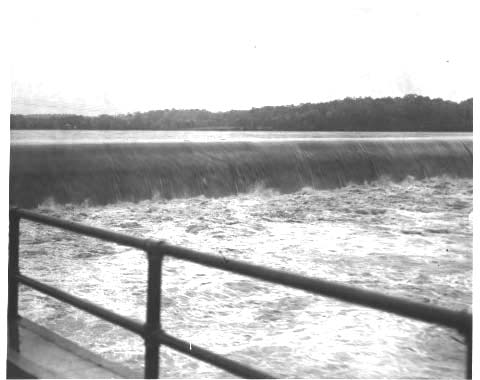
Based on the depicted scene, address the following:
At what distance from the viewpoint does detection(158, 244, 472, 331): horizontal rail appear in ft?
2.75

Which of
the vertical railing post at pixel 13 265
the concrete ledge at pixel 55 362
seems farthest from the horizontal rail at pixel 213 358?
the vertical railing post at pixel 13 265

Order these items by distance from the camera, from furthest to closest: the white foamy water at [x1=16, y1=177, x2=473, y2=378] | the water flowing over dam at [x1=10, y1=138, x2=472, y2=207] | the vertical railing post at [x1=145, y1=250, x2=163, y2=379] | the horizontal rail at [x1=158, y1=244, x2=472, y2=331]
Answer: the water flowing over dam at [x1=10, y1=138, x2=472, y2=207]
the white foamy water at [x1=16, y1=177, x2=473, y2=378]
the vertical railing post at [x1=145, y1=250, x2=163, y2=379]
the horizontal rail at [x1=158, y1=244, x2=472, y2=331]

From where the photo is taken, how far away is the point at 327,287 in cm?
100

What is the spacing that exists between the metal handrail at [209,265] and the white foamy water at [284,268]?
7.40 ft

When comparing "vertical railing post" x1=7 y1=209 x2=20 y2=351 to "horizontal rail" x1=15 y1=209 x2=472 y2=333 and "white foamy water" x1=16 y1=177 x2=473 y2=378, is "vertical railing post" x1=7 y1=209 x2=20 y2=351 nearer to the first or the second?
"horizontal rail" x1=15 y1=209 x2=472 y2=333

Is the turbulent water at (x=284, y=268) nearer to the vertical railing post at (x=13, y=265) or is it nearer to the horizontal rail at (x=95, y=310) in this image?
the vertical railing post at (x=13, y=265)

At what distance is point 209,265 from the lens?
1.23 meters

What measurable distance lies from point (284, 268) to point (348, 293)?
4849mm

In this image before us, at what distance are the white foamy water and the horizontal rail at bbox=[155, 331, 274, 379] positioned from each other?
243cm

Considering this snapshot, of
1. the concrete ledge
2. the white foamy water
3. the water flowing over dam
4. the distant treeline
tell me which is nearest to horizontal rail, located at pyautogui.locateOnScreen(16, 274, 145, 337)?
the concrete ledge

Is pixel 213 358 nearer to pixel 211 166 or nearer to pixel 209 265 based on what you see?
pixel 209 265

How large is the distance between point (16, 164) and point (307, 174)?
13.2 feet

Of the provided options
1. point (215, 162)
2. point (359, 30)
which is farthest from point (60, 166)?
point (359, 30)

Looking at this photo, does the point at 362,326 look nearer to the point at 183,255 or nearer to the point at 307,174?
the point at 307,174
